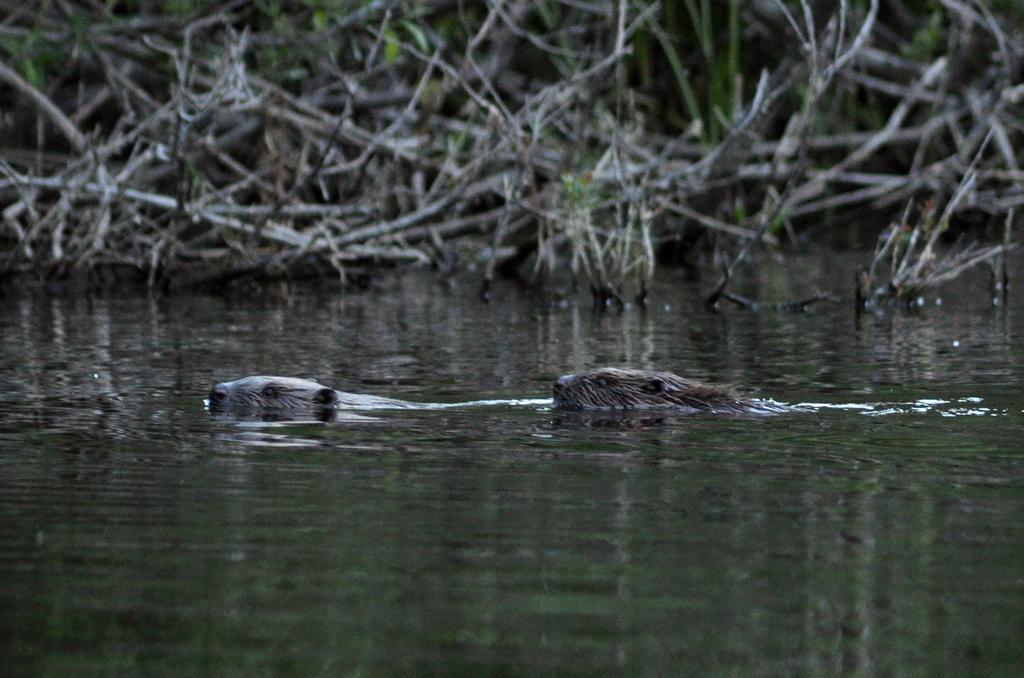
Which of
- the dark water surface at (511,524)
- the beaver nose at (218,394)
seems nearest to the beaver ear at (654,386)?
the dark water surface at (511,524)

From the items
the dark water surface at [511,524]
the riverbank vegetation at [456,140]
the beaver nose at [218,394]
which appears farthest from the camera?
the riverbank vegetation at [456,140]

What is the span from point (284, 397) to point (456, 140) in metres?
7.35

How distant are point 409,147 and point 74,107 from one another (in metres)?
3.28

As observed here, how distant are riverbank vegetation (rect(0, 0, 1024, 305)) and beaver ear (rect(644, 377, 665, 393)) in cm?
343

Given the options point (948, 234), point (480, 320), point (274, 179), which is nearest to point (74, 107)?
point (274, 179)

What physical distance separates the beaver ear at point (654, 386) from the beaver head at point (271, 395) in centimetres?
129

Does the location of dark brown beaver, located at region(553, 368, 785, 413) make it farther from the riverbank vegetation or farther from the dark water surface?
the riverbank vegetation

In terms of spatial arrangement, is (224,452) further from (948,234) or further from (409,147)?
(948,234)

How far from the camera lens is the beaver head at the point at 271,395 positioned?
7844mm

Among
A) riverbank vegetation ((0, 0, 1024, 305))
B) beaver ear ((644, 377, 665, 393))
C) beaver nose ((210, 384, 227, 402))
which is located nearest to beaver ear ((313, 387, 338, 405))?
beaver nose ((210, 384, 227, 402))

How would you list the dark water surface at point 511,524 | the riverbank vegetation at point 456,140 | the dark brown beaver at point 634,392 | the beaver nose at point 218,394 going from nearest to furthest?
the dark water surface at point 511,524
the dark brown beaver at point 634,392
the beaver nose at point 218,394
the riverbank vegetation at point 456,140

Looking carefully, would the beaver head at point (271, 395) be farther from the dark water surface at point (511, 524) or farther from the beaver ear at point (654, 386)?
the beaver ear at point (654, 386)

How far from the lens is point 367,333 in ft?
36.8

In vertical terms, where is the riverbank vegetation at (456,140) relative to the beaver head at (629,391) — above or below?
above
